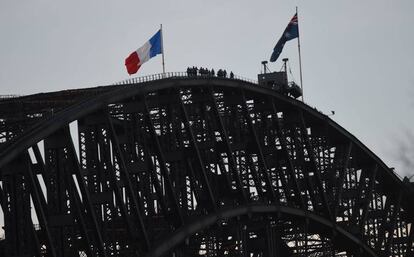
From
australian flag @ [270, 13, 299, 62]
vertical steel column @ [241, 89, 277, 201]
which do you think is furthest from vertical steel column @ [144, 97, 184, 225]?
australian flag @ [270, 13, 299, 62]

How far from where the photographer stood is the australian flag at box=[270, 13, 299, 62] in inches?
4186

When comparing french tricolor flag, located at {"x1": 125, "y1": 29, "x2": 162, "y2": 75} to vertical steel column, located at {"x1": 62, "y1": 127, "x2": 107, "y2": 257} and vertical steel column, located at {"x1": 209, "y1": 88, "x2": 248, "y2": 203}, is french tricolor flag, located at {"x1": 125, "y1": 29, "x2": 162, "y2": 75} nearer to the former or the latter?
A: vertical steel column, located at {"x1": 209, "y1": 88, "x2": 248, "y2": 203}

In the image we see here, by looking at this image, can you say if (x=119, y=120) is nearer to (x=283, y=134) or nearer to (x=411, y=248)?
(x=283, y=134)

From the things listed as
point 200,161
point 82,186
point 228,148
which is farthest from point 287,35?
point 82,186

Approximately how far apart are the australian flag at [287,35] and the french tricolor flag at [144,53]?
2216 centimetres

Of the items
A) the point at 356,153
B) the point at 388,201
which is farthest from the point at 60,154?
the point at 388,201

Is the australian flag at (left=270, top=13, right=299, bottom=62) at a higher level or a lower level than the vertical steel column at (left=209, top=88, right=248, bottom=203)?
higher

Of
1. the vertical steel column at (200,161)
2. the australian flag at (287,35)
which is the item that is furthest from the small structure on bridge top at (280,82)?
the vertical steel column at (200,161)

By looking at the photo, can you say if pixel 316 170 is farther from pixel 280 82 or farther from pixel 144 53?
pixel 144 53

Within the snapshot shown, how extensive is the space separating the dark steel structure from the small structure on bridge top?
8.60ft

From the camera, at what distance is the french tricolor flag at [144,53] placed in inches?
3253

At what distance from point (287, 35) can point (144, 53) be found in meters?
27.1

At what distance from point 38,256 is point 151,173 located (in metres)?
15.3

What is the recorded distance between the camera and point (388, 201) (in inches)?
4931
